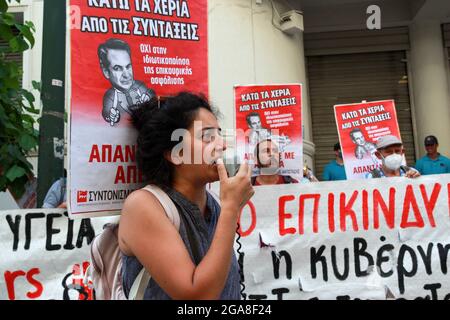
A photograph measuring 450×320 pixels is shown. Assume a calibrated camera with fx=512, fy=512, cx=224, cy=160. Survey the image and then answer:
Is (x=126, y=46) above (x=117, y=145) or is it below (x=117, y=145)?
above

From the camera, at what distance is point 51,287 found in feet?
10.5


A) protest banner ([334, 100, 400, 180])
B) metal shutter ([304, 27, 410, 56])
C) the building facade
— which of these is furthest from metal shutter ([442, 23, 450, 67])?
protest banner ([334, 100, 400, 180])

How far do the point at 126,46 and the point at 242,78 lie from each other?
531 cm

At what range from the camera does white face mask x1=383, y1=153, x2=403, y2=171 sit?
436 cm

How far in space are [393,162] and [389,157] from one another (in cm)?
8

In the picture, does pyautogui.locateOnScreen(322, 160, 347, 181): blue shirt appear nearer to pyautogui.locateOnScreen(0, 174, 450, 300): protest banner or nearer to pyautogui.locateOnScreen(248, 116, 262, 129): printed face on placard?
pyautogui.locateOnScreen(248, 116, 262, 129): printed face on placard

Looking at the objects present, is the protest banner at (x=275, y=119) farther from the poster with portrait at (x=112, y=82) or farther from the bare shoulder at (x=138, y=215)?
the bare shoulder at (x=138, y=215)

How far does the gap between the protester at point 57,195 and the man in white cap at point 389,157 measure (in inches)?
108

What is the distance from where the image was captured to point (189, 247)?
1524 mm

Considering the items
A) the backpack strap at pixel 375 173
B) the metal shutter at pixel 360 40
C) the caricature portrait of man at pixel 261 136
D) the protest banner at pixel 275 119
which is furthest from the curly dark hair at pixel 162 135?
the metal shutter at pixel 360 40

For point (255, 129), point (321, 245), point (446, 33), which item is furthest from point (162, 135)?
point (446, 33)

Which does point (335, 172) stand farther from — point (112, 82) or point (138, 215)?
point (138, 215)

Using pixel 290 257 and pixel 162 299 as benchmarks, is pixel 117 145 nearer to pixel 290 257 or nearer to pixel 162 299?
pixel 162 299
